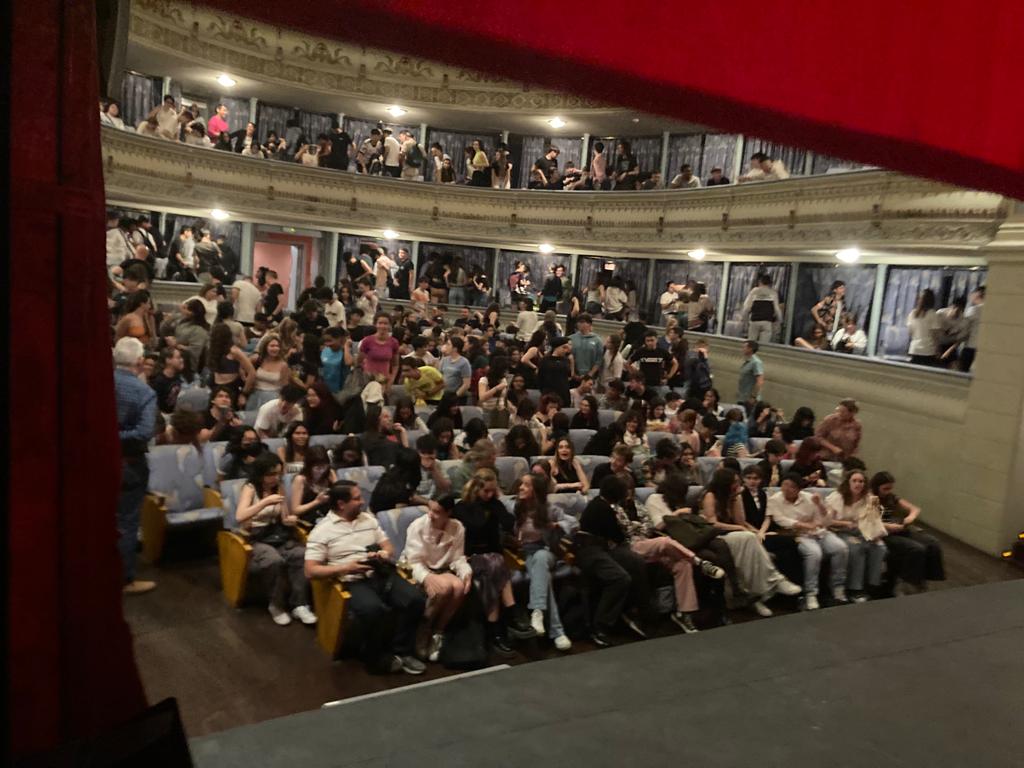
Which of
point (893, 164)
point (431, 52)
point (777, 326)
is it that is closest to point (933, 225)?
point (777, 326)

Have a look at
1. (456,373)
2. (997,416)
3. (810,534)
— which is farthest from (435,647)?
(997,416)

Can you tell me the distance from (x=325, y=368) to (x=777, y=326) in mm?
7900

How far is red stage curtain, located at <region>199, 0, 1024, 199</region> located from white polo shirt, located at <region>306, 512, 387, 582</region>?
3.88 m

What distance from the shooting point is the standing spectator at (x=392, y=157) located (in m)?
17.7

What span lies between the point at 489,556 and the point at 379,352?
134 inches

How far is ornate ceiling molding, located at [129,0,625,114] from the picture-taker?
14.6 m

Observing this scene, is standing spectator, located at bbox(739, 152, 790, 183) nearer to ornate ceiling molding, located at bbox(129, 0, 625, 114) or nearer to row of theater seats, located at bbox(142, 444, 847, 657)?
ornate ceiling molding, located at bbox(129, 0, 625, 114)

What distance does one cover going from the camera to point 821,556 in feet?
21.9

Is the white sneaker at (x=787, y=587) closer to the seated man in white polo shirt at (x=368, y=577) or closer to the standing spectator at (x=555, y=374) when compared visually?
the seated man in white polo shirt at (x=368, y=577)

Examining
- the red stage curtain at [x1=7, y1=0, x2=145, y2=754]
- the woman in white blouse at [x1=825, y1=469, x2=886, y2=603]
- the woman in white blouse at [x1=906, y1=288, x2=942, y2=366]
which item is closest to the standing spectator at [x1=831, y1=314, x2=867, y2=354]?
the woman in white blouse at [x1=906, y1=288, x2=942, y2=366]

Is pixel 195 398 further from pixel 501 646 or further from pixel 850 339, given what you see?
pixel 850 339

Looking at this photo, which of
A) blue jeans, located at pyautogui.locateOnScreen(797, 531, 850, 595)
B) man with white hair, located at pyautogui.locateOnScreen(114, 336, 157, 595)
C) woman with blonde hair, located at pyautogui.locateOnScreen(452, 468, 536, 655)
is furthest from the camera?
blue jeans, located at pyautogui.locateOnScreen(797, 531, 850, 595)

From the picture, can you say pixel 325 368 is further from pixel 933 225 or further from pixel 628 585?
pixel 933 225

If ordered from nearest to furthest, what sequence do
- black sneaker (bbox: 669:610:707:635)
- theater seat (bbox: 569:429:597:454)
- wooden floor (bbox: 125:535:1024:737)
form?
wooden floor (bbox: 125:535:1024:737)
black sneaker (bbox: 669:610:707:635)
theater seat (bbox: 569:429:597:454)
